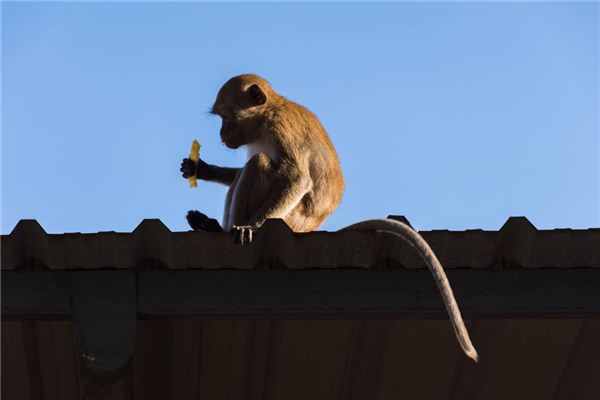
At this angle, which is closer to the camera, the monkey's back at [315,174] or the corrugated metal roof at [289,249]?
the corrugated metal roof at [289,249]

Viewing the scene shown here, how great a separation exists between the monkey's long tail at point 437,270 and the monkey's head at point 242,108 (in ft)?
10.3

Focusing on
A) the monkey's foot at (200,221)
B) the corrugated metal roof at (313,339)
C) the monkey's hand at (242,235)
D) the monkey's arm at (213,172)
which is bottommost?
the corrugated metal roof at (313,339)

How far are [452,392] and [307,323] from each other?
3.46ft

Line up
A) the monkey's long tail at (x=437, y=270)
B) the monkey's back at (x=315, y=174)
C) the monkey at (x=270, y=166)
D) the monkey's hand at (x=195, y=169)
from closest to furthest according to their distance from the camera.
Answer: the monkey's long tail at (x=437, y=270) → the monkey at (x=270, y=166) → the monkey's back at (x=315, y=174) → the monkey's hand at (x=195, y=169)

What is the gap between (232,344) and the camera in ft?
17.9

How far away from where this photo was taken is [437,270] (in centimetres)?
451

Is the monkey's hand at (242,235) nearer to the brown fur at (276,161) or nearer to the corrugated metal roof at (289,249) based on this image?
the corrugated metal roof at (289,249)

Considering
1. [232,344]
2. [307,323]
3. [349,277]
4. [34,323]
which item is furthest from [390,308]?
[34,323]

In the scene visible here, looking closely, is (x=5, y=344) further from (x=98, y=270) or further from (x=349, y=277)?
(x=349, y=277)

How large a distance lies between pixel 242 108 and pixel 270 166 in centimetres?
95

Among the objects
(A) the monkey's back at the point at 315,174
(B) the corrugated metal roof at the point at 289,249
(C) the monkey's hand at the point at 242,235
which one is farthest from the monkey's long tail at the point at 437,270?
(A) the monkey's back at the point at 315,174

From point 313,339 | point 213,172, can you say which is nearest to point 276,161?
point 213,172

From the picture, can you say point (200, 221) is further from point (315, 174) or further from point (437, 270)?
point (437, 270)

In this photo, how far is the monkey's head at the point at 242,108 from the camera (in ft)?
26.0
